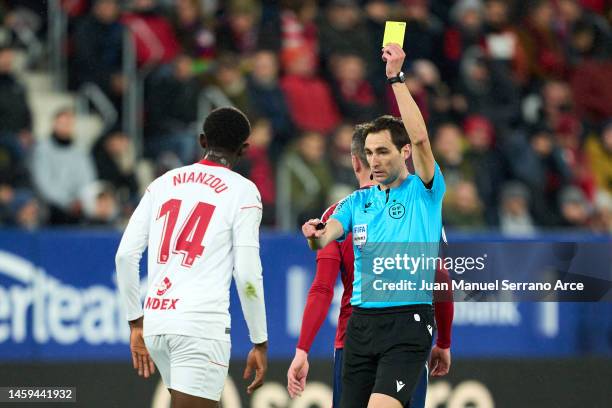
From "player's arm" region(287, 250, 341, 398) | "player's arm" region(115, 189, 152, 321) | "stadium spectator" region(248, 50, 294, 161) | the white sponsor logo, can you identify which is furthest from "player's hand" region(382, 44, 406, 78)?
"stadium spectator" region(248, 50, 294, 161)

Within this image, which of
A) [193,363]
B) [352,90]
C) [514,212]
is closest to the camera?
[193,363]

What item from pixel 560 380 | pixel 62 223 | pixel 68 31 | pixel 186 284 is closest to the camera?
pixel 186 284

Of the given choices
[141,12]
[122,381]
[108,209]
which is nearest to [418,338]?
[122,381]

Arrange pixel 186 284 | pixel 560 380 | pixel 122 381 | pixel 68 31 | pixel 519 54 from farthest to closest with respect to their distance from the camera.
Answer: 1. pixel 519 54
2. pixel 68 31
3. pixel 560 380
4. pixel 122 381
5. pixel 186 284

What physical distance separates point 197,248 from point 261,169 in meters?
6.57

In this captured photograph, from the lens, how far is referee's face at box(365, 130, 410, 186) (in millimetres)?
6441

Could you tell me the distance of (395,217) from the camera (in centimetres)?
648

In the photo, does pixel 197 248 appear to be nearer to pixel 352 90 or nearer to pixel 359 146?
pixel 359 146

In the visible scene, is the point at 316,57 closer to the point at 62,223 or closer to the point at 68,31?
the point at 68,31

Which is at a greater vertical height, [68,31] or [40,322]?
[68,31]

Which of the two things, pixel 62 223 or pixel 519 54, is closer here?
pixel 62 223

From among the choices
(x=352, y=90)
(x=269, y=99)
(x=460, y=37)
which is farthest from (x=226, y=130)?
(x=460, y=37)

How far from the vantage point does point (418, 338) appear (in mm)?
6367

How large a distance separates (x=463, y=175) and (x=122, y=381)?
523 centimetres
